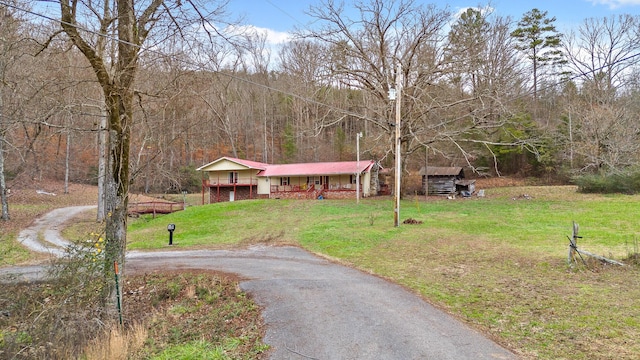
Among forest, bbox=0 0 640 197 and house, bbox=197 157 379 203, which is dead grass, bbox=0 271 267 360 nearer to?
forest, bbox=0 0 640 197

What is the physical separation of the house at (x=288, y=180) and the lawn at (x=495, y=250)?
6359mm

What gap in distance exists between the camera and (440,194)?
31750 millimetres

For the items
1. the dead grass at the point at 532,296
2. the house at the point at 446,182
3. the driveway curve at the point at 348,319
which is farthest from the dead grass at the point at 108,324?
the house at the point at 446,182

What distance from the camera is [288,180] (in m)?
35.3

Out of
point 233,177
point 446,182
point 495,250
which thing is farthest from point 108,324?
point 233,177

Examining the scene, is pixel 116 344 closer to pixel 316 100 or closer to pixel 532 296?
pixel 532 296

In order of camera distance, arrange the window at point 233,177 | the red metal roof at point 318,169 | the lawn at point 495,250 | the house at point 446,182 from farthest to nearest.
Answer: the window at point 233,177
the red metal roof at point 318,169
the house at point 446,182
the lawn at point 495,250

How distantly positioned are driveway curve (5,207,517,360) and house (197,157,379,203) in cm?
2241

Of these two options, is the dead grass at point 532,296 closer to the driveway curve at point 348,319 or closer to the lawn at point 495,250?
the lawn at point 495,250

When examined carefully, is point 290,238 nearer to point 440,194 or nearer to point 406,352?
point 406,352

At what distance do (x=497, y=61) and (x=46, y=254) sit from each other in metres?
34.0

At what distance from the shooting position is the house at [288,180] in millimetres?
32406

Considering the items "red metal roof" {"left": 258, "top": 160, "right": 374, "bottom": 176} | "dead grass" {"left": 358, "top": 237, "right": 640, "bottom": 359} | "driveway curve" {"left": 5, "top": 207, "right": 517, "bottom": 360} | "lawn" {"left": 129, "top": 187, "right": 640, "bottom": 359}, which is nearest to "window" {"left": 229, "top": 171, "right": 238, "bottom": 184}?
"red metal roof" {"left": 258, "top": 160, "right": 374, "bottom": 176}

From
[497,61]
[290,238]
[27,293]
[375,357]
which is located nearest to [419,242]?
[290,238]
